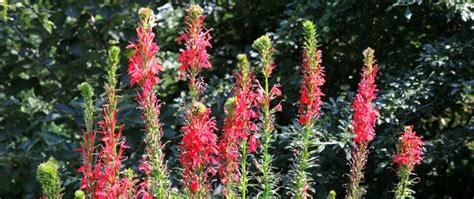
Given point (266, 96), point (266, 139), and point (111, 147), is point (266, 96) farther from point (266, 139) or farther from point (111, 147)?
point (111, 147)

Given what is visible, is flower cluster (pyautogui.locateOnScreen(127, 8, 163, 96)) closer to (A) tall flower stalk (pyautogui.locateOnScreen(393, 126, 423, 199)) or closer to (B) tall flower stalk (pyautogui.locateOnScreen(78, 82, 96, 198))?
(B) tall flower stalk (pyautogui.locateOnScreen(78, 82, 96, 198))

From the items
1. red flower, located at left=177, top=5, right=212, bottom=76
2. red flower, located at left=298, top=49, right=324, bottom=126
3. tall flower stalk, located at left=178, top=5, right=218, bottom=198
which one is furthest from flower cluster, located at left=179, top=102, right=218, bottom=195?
red flower, located at left=298, top=49, right=324, bottom=126

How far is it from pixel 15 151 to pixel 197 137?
266cm

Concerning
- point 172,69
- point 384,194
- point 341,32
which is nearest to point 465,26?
point 341,32

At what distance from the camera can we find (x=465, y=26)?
13.1 ft

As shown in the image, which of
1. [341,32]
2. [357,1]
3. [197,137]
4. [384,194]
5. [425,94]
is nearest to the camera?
[197,137]

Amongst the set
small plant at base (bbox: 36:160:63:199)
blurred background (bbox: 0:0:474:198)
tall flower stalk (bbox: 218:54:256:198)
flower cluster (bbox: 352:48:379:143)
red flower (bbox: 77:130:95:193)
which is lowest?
small plant at base (bbox: 36:160:63:199)

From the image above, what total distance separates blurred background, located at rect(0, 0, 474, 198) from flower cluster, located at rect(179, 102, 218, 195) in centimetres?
158

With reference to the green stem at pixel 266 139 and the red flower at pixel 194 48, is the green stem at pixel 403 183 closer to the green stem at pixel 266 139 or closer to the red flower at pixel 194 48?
the green stem at pixel 266 139

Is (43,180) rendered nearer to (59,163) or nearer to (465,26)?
(59,163)

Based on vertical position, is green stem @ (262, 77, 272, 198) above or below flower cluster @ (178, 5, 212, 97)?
below

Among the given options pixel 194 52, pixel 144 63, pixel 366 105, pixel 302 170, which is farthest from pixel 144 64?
pixel 366 105

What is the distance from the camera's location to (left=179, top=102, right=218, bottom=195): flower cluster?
1.89 meters

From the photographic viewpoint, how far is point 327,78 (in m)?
4.64
